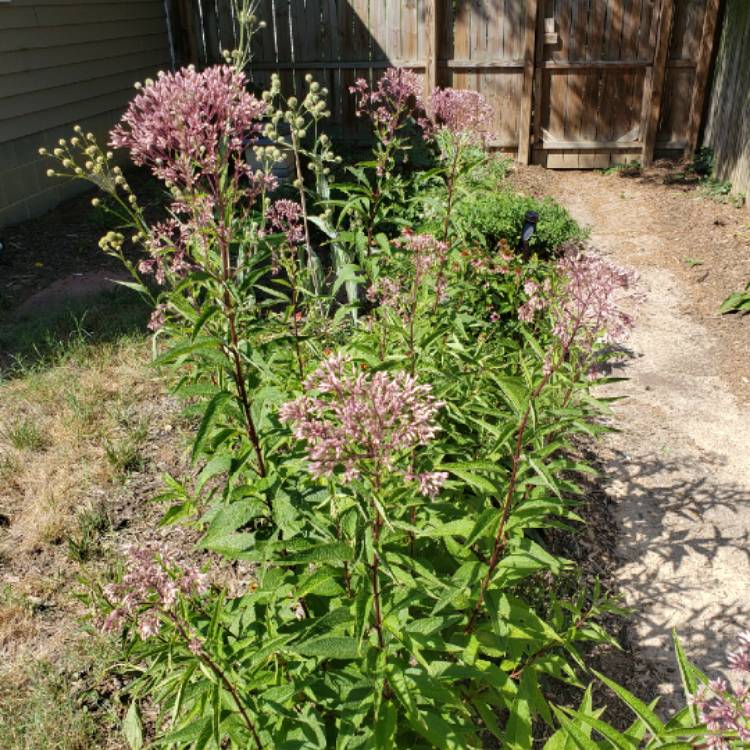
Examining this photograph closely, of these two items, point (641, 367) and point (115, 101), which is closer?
point (641, 367)

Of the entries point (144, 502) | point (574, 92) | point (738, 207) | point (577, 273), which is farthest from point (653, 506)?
point (574, 92)

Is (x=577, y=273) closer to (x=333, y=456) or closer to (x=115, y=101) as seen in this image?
(x=333, y=456)

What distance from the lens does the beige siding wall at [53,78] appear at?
8.24 metres

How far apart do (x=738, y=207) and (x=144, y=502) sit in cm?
793

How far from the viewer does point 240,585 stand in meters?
3.29

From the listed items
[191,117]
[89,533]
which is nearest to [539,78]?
[89,533]

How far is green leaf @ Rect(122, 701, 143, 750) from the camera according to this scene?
253 cm

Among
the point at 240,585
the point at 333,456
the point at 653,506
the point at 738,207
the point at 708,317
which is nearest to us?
the point at 333,456

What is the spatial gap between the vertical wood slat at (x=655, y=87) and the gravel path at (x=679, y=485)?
4.26 m

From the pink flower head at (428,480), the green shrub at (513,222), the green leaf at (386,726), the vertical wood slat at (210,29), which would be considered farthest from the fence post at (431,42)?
the green leaf at (386,726)

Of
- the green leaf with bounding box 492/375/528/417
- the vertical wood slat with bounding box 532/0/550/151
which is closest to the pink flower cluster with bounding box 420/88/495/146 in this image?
the green leaf with bounding box 492/375/528/417

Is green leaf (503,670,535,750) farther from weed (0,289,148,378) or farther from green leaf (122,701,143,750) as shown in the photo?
weed (0,289,148,378)

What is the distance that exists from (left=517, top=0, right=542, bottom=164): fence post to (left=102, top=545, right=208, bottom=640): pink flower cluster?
9964 mm

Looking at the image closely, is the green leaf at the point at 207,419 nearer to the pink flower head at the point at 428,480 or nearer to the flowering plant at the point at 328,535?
the flowering plant at the point at 328,535
